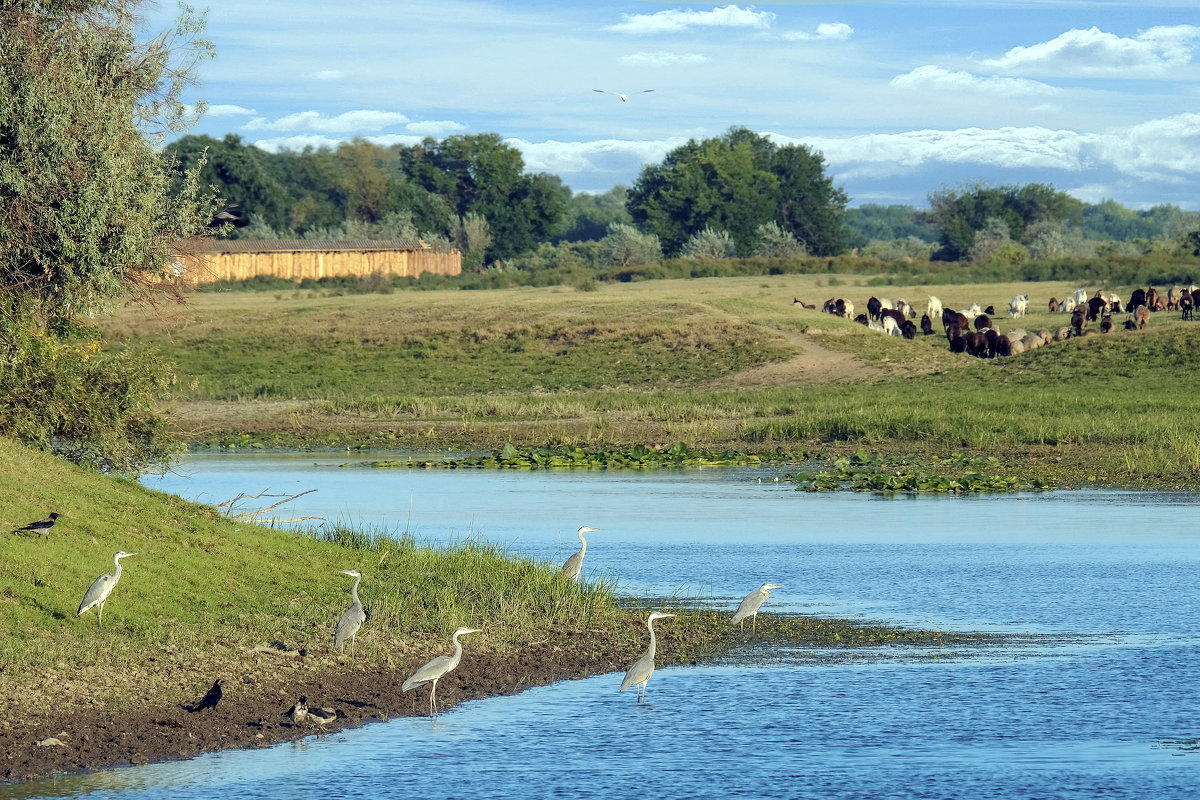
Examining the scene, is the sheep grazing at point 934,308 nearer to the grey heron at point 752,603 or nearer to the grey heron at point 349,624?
the grey heron at point 752,603

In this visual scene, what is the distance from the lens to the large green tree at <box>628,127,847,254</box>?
124 metres

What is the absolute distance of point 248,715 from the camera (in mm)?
12828

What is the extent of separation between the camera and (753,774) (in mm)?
11484

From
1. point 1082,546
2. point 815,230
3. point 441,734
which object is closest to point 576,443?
point 1082,546

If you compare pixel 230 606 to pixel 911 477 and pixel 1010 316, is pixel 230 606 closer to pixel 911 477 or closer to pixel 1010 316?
pixel 911 477

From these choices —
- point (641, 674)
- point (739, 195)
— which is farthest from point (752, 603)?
point (739, 195)

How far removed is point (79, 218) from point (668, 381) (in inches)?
1392

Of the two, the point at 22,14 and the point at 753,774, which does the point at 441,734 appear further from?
the point at 22,14

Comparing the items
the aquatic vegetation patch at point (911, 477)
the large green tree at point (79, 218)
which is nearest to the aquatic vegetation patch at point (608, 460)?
the aquatic vegetation patch at point (911, 477)

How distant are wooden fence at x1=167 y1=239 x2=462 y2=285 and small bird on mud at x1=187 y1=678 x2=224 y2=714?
80599 millimetres

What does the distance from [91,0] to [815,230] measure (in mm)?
111238

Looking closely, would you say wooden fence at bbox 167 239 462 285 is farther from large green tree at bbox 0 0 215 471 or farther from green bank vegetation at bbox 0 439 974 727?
green bank vegetation at bbox 0 439 974 727

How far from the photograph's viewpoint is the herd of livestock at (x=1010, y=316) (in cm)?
5500

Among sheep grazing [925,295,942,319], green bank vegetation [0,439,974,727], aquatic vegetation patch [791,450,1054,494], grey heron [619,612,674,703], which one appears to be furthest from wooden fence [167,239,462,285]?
grey heron [619,612,674,703]
